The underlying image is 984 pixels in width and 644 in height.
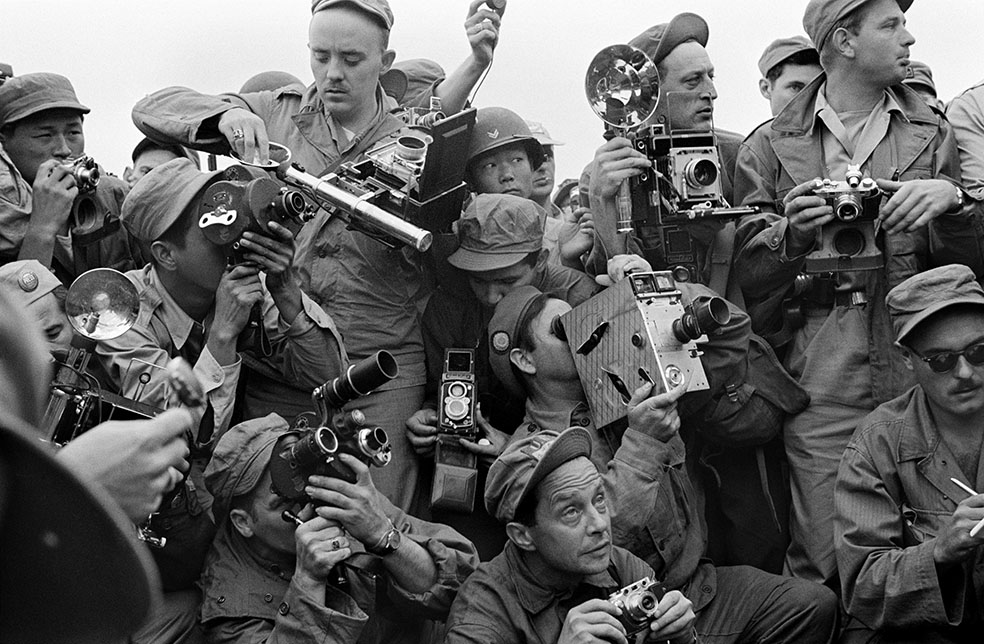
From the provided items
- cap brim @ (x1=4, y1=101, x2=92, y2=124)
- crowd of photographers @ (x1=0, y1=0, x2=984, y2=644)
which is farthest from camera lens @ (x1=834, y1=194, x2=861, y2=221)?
cap brim @ (x1=4, y1=101, x2=92, y2=124)

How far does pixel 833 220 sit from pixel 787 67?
1.72 meters

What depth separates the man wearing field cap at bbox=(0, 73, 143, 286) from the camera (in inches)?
201

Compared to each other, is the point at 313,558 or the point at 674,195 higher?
the point at 674,195

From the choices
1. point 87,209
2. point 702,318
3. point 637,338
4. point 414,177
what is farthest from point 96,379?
point 702,318

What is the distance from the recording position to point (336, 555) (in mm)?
4305

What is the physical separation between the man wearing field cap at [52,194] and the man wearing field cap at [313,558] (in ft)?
3.37

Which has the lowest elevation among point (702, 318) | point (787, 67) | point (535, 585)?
point (535, 585)

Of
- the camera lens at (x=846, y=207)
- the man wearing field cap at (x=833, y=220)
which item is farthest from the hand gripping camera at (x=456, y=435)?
the camera lens at (x=846, y=207)

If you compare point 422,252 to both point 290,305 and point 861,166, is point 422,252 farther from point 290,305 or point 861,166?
point 861,166

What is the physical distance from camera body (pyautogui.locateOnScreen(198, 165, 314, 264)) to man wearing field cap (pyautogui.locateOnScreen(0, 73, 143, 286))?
25.4 inches

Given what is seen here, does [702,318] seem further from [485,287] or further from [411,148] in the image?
[411,148]

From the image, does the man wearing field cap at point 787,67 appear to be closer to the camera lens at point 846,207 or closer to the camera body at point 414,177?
the camera lens at point 846,207

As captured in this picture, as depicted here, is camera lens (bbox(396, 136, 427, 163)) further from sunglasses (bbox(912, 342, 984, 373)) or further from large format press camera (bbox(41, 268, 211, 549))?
sunglasses (bbox(912, 342, 984, 373))

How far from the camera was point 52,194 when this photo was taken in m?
5.09
